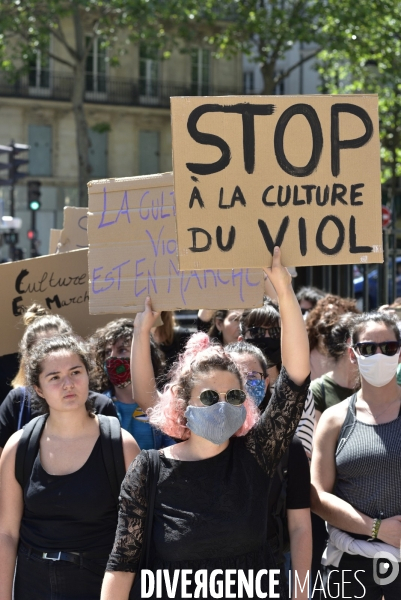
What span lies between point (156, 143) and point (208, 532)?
35.8 m

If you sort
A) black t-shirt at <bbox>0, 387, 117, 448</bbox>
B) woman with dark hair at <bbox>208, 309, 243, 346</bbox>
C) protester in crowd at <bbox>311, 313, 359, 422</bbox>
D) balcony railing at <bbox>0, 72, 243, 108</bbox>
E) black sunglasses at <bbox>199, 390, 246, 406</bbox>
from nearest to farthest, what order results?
black sunglasses at <bbox>199, 390, 246, 406</bbox>, black t-shirt at <bbox>0, 387, 117, 448</bbox>, protester in crowd at <bbox>311, 313, 359, 422</bbox>, woman with dark hair at <bbox>208, 309, 243, 346</bbox>, balcony railing at <bbox>0, 72, 243, 108</bbox>

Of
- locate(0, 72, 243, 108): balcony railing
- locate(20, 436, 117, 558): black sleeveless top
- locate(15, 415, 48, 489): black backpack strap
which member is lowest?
locate(20, 436, 117, 558): black sleeveless top

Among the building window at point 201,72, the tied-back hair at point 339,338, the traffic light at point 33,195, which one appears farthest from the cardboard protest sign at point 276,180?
the building window at point 201,72

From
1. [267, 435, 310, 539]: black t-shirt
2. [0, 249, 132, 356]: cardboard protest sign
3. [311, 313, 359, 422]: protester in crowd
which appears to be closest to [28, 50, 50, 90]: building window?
[0, 249, 132, 356]: cardboard protest sign

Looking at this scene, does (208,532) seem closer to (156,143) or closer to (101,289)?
(101,289)

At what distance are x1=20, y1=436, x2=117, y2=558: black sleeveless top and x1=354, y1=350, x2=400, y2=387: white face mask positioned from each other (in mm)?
1144

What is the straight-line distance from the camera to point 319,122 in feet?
10.6

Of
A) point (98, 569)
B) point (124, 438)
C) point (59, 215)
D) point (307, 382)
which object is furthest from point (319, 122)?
point (59, 215)

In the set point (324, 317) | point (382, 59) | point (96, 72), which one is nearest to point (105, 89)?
point (96, 72)

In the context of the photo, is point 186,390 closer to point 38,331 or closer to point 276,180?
point 276,180

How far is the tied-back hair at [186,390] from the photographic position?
293 cm

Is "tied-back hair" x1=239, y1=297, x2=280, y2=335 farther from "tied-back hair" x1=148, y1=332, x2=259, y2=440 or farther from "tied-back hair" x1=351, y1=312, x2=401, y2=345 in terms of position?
"tied-back hair" x1=148, y1=332, x2=259, y2=440

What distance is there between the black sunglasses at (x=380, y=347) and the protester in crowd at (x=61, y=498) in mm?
1042

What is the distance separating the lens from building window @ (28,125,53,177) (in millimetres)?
35719
